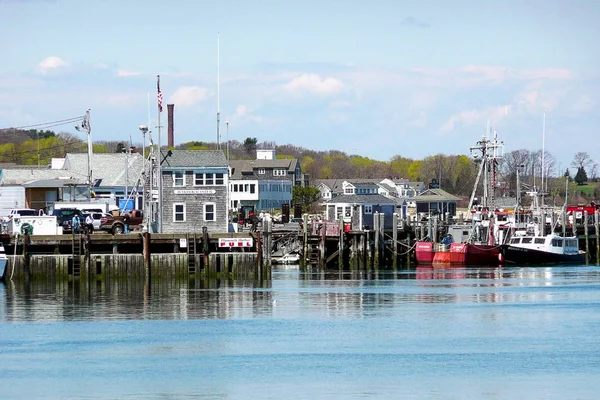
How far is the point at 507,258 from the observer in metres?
102

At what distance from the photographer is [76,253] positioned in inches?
2921

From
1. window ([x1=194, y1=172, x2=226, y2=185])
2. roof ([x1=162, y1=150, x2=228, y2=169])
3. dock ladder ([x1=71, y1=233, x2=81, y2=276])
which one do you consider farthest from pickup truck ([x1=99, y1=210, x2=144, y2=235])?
dock ladder ([x1=71, y1=233, x2=81, y2=276])

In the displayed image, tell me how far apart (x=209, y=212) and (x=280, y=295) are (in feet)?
44.6

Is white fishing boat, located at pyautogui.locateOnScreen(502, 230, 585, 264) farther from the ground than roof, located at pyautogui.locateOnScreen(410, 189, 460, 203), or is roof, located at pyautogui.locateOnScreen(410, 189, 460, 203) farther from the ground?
roof, located at pyautogui.locateOnScreen(410, 189, 460, 203)

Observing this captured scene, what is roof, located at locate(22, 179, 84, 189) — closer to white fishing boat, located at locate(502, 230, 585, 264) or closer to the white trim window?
the white trim window

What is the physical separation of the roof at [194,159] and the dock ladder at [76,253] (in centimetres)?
1169

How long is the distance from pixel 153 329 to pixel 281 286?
21975 mm

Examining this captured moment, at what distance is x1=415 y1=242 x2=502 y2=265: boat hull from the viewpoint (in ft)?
329

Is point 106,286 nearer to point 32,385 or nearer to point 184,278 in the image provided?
point 184,278

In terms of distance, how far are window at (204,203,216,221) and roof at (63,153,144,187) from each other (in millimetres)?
39714

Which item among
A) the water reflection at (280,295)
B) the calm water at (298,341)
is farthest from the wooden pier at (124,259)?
the calm water at (298,341)

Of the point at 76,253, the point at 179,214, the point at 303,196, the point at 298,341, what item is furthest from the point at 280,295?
the point at 303,196

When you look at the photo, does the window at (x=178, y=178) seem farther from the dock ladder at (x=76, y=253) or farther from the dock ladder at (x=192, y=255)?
the dock ladder at (x=76, y=253)

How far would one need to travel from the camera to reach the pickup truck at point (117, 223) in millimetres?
84688
